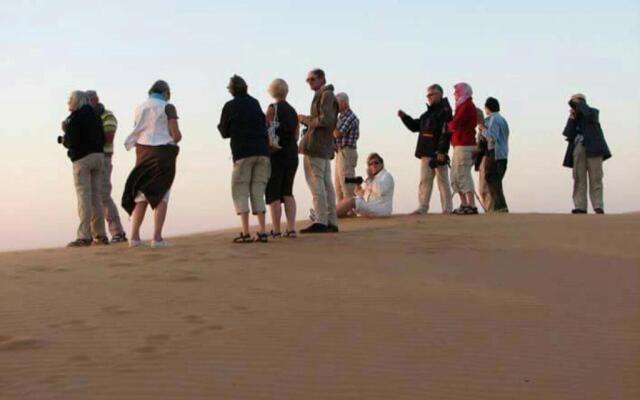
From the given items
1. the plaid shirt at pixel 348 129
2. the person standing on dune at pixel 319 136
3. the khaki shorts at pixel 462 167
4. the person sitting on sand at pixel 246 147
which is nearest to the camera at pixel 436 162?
the khaki shorts at pixel 462 167

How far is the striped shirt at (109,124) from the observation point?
37.4ft

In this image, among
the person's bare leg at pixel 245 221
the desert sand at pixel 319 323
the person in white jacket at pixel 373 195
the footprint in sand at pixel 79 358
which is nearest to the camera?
the desert sand at pixel 319 323

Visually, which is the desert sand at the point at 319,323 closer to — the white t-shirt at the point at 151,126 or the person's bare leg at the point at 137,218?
the person's bare leg at the point at 137,218

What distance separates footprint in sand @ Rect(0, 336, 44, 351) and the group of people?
3848 millimetres

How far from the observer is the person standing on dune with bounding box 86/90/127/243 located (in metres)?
11.4

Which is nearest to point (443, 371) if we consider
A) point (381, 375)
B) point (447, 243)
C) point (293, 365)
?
point (381, 375)

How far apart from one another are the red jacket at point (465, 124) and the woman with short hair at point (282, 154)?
11.8 feet

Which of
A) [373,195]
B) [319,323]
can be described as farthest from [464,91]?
[319,323]

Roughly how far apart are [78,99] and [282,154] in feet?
9.05

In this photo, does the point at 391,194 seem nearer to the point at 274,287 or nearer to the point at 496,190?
the point at 496,190

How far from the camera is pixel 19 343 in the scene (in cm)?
542

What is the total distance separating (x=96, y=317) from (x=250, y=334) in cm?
115

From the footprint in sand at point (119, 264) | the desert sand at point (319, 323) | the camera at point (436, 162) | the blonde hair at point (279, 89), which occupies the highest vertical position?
the blonde hair at point (279, 89)

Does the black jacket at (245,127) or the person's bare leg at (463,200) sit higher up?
the black jacket at (245,127)
